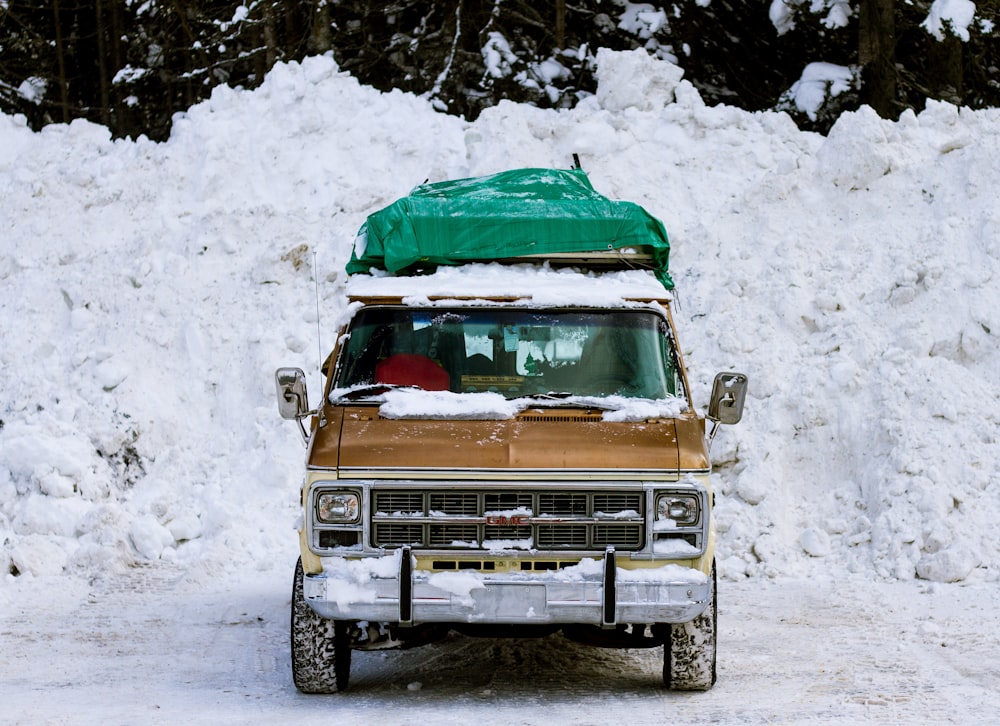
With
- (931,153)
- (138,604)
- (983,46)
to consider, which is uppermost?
(983,46)

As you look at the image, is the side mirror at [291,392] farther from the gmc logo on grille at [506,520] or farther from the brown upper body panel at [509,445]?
the gmc logo on grille at [506,520]

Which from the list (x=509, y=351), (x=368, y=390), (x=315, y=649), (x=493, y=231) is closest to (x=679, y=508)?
(x=509, y=351)

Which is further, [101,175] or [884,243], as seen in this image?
[101,175]

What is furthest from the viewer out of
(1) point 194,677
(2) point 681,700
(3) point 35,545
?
(3) point 35,545

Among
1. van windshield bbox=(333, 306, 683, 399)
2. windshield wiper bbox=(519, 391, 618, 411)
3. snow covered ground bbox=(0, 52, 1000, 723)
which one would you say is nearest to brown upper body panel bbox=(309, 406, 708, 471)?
windshield wiper bbox=(519, 391, 618, 411)

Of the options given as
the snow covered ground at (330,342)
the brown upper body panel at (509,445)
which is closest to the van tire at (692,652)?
the snow covered ground at (330,342)

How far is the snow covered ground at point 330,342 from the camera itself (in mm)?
8242

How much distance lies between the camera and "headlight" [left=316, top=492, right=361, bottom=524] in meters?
7.15

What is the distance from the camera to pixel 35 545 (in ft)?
39.4

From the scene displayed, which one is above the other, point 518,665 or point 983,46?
point 983,46

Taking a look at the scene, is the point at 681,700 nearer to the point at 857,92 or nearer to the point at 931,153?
the point at 931,153

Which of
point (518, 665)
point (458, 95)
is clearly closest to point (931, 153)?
point (458, 95)

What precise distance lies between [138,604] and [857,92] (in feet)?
47.9

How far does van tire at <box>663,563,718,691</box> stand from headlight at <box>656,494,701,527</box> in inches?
25.4
